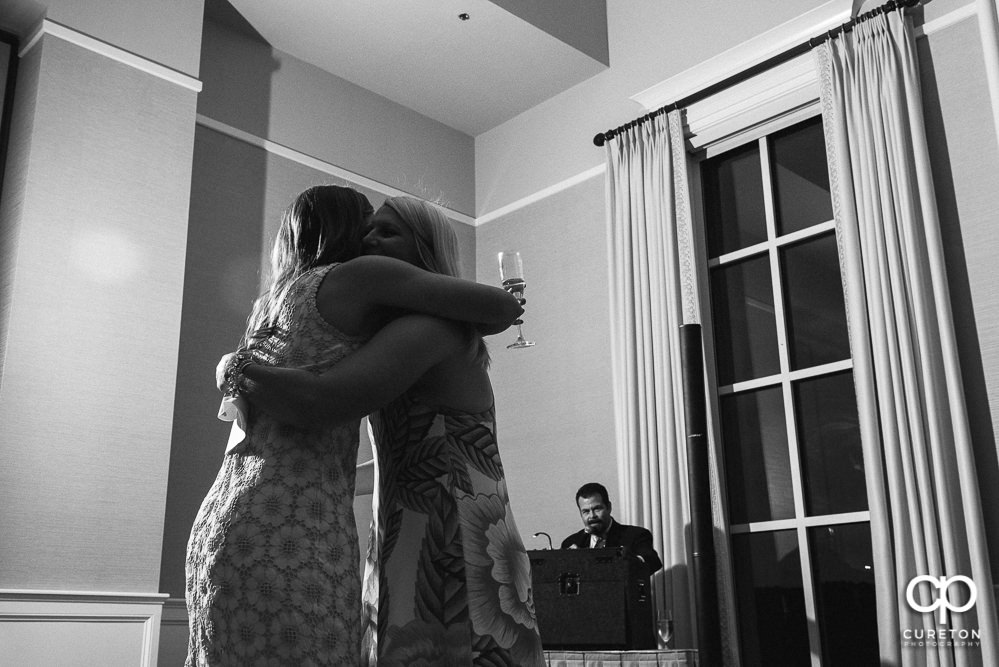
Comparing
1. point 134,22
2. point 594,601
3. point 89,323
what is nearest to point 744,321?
point 594,601

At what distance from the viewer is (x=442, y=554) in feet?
3.46

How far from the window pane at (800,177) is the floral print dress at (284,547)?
145 inches

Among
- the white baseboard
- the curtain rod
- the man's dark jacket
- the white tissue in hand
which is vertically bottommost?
the white baseboard

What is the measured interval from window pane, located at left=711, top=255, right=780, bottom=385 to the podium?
1.20 meters

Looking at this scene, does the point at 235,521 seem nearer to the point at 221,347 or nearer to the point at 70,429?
the point at 70,429

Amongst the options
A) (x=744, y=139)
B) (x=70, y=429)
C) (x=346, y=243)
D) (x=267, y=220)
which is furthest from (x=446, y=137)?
(x=346, y=243)

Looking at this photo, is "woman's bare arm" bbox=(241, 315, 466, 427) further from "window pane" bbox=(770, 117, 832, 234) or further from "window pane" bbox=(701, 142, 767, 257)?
"window pane" bbox=(701, 142, 767, 257)

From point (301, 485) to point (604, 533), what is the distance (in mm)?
3270

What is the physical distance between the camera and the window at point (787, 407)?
3.89 m

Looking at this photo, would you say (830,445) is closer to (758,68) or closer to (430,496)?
(758,68)

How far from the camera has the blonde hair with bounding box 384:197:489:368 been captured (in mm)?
1179

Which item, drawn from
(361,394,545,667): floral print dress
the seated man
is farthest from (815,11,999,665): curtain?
(361,394,545,667): floral print dress

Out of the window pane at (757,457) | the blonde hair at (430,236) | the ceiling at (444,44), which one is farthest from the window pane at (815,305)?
the blonde hair at (430,236)

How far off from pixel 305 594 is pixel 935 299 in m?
3.24
